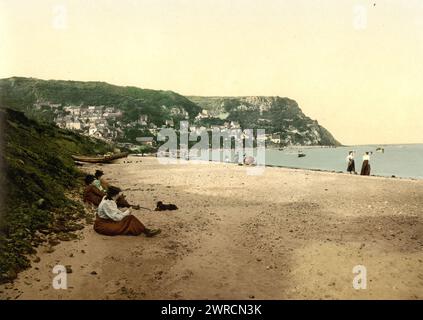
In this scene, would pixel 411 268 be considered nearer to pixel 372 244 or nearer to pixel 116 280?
pixel 372 244

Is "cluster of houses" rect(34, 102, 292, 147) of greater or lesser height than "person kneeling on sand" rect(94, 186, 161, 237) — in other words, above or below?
above

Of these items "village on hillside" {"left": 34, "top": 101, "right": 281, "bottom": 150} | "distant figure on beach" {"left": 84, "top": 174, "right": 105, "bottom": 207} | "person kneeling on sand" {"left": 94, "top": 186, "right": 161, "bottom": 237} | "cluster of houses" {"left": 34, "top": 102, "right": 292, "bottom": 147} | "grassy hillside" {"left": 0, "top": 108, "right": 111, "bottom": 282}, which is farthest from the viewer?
"cluster of houses" {"left": 34, "top": 102, "right": 292, "bottom": 147}

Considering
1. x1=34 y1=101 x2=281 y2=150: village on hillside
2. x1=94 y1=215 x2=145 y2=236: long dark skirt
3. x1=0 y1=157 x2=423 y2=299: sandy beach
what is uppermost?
x1=34 y1=101 x2=281 y2=150: village on hillside

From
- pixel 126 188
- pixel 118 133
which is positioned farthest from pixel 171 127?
pixel 126 188

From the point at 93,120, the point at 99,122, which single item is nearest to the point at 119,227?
the point at 99,122

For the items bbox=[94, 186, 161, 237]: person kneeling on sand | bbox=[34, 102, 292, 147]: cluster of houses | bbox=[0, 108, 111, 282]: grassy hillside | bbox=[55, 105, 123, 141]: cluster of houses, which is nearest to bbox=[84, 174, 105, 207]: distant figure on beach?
bbox=[0, 108, 111, 282]: grassy hillside

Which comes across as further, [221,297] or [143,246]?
[143,246]

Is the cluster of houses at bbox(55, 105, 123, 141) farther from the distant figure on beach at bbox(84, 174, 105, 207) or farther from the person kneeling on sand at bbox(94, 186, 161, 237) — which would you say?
the person kneeling on sand at bbox(94, 186, 161, 237)

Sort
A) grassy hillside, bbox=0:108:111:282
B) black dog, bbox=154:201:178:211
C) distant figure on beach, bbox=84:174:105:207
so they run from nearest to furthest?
grassy hillside, bbox=0:108:111:282, distant figure on beach, bbox=84:174:105:207, black dog, bbox=154:201:178:211
